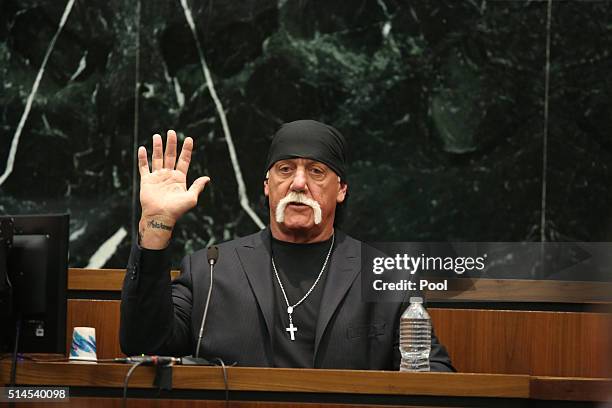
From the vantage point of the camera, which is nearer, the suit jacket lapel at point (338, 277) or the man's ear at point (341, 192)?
the suit jacket lapel at point (338, 277)

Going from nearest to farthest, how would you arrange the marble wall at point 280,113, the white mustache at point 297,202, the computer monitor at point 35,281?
the computer monitor at point 35,281 < the white mustache at point 297,202 < the marble wall at point 280,113

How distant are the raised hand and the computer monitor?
232 mm

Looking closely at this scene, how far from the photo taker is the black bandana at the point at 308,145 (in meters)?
3.75

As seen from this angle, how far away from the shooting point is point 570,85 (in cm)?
509

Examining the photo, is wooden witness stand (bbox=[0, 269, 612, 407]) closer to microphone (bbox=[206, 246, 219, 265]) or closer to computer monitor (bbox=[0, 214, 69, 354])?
computer monitor (bbox=[0, 214, 69, 354])

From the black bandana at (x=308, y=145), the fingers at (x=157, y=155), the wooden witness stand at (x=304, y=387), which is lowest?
the wooden witness stand at (x=304, y=387)

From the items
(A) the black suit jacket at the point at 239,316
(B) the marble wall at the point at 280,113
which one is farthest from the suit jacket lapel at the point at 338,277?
(B) the marble wall at the point at 280,113

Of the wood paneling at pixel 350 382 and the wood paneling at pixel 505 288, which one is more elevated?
the wood paneling at pixel 505 288

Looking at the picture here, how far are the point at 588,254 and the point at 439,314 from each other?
24.4 inches

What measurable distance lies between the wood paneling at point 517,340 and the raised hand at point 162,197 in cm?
99

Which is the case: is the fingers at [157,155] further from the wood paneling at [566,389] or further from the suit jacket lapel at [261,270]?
the wood paneling at [566,389]

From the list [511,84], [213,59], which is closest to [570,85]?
[511,84]

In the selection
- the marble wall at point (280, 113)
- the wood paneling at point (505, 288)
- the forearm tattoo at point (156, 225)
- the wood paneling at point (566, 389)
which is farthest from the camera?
the marble wall at point (280, 113)

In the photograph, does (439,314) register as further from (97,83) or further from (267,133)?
(97,83)
